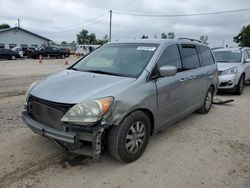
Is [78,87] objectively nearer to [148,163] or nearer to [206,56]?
[148,163]

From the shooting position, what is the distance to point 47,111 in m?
3.29

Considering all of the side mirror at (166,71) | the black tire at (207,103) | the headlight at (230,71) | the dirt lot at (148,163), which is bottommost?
the dirt lot at (148,163)

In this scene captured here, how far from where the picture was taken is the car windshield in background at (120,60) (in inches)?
153

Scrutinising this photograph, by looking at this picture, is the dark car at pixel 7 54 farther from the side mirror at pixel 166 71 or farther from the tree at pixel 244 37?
the tree at pixel 244 37

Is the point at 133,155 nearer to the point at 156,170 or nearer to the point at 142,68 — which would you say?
the point at 156,170

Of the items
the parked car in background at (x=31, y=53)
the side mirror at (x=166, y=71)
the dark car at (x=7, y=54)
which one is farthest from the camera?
the parked car in background at (x=31, y=53)

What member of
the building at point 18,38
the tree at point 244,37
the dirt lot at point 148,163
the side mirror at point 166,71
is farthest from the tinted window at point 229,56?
the tree at point 244,37

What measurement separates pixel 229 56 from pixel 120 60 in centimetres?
688

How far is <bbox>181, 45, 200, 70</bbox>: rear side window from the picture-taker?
189 inches

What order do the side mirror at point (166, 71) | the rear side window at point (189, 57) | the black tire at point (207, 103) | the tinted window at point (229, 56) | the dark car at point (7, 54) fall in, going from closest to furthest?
the side mirror at point (166, 71), the rear side window at point (189, 57), the black tire at point (207, 103), the tinted window at point (229, 56), the dark car at point (7, 54)

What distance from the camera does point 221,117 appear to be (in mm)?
5938

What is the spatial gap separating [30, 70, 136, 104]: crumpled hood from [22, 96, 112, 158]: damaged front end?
11 cm

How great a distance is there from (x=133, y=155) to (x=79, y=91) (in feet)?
3.80

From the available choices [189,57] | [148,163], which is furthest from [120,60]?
[148,163]
